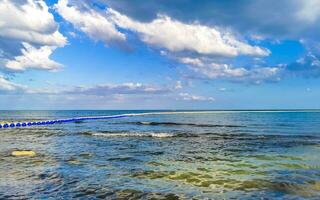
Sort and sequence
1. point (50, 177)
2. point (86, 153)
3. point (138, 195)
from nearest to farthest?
point (138, 195), point (50, 177), point (86, 153)

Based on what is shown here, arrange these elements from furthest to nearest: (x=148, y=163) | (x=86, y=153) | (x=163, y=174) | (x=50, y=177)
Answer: (x=86, y=153), (x=148, y=163), (x=163, y=174), (x=50, y=177)

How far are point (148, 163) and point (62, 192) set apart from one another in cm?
875

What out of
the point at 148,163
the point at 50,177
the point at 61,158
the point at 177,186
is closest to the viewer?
the point at 177,186

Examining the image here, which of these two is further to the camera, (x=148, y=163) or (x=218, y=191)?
(x=148, y=163)

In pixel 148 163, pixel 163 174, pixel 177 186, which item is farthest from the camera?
pixel 148 163

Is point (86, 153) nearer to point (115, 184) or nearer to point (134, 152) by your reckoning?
point (134, 152)

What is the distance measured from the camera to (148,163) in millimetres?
21703

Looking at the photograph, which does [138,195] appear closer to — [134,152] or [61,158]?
[61,158]

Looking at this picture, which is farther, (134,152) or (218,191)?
(134,152)

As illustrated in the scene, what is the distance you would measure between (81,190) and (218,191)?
6.11m

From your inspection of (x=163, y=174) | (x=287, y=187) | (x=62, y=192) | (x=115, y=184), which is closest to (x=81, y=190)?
(x=62, y=192)

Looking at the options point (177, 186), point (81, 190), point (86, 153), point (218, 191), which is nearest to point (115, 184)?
point (81, 190)

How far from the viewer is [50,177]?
16688mm

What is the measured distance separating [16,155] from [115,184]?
41.5ft
